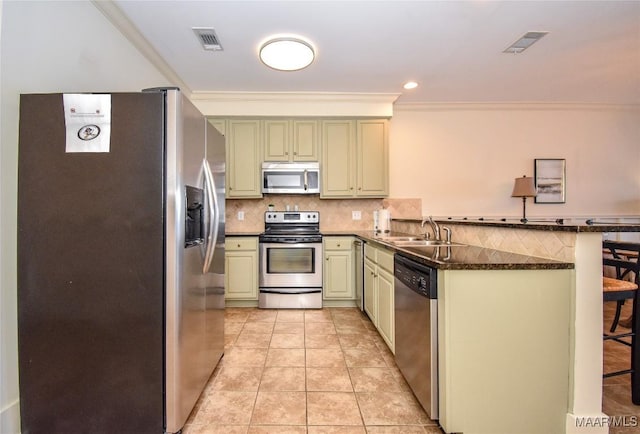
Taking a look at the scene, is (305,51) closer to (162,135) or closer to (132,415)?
(162,135)

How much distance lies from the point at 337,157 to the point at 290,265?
1537 mm

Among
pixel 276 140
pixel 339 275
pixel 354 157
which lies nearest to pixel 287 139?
pixel 276 140

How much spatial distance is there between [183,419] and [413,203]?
3.57m

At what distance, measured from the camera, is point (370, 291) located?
288 centimetres

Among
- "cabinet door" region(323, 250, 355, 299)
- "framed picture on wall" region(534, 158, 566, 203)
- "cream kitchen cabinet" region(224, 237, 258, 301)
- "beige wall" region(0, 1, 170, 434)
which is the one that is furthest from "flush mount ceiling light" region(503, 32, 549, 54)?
"beige wall" region(0, 1, 170, 434)

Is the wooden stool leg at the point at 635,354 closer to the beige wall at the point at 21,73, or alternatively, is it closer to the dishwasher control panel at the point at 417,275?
the dishwasher control panel at the point at 417,275

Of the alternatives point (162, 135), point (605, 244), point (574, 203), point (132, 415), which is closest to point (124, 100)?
point (162, 135)

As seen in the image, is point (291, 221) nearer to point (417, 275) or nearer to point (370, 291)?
point (370, 291)

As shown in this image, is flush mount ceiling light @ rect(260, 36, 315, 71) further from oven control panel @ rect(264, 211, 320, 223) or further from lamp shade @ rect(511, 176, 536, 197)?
lamp shade @ rect(511, 176, 536, 197)

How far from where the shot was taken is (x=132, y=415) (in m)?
1.41

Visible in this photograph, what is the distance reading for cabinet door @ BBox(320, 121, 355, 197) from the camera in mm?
3812

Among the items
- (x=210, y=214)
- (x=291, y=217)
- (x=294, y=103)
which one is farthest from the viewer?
(x=291, y=217)

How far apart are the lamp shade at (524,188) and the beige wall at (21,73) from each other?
469 centimetres

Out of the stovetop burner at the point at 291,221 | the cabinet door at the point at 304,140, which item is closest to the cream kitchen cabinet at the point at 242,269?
the stovetop burner at the point at 291,221
